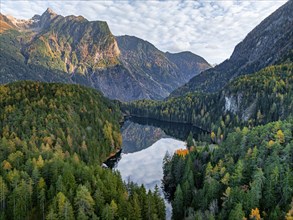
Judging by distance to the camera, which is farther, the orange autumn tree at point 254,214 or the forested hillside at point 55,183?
the forested hillside at point 55,183

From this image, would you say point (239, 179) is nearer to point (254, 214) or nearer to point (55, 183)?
point (254, 214)

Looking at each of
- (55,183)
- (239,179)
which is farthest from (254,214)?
(55,183)

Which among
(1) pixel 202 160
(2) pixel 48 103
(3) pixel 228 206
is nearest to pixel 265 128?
(1) pixel 202 160

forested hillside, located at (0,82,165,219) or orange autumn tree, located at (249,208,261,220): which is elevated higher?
forested hillside, located at (0,82,165,219)

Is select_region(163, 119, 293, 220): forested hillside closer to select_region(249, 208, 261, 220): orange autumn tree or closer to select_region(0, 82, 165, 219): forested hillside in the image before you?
select_region(249, 208, 261, 220): orange autumn tree

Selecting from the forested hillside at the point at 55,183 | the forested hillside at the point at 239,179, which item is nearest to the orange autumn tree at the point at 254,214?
the forested hillside at the point at 239,179

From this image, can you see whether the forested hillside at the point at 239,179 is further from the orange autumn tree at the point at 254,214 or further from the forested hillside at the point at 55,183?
the forested hillside at the point at 55,183

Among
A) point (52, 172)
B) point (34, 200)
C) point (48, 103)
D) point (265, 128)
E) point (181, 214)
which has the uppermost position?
point (48, 103)

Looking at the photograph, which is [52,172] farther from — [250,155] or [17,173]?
[250,155]

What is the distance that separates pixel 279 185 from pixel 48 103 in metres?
134

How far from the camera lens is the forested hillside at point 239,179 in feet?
282

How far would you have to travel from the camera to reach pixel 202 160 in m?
127

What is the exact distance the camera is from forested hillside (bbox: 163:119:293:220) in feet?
282

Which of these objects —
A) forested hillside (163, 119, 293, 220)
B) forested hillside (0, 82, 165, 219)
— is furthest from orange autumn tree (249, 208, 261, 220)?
forested hillside (0, 82, 165, 219)
